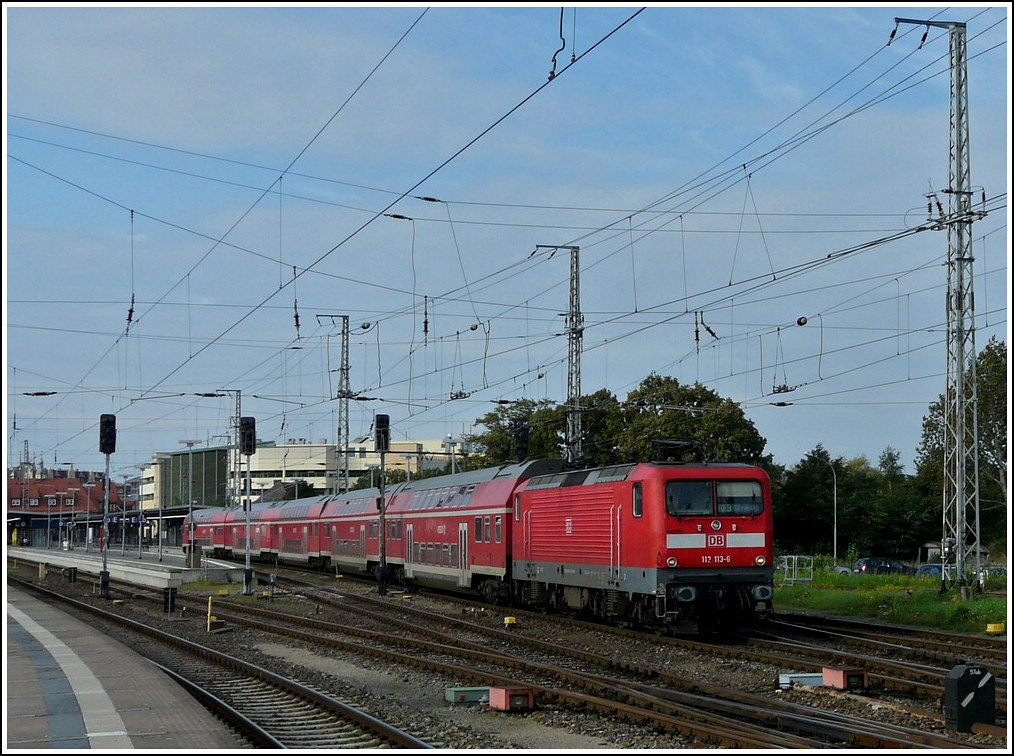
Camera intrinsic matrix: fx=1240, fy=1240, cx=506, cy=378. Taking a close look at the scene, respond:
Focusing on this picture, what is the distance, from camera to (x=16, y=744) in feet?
45.6

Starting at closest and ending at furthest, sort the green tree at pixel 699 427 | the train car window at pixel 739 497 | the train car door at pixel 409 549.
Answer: the train car window at pixel 739 497, the train car door at pixel 409 549, the green tree at pixel 699 427

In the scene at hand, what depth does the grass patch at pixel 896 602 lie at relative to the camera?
26.7 m

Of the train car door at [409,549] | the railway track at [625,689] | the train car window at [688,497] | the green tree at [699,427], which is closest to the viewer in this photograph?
the railway track at [625,689]

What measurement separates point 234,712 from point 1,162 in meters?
7.60

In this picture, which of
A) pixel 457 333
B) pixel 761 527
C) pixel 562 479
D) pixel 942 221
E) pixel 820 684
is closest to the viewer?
pixel 820 684

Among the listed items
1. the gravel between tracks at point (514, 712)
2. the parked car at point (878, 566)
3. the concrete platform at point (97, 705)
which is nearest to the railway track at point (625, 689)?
the gravel between tracks at point (514, 712)

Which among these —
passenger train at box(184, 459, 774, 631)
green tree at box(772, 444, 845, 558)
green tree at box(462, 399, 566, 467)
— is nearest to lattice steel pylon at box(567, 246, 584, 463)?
passenger train at box(184, 459, 774, 631)

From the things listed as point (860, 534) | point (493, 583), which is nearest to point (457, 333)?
point (493, 583)

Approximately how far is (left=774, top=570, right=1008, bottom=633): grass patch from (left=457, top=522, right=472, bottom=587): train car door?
356 inches

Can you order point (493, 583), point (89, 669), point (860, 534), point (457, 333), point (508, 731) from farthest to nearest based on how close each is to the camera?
1. point (860, 534)
2. point (457, 333)
3. point (493, 583)
4. point (89, 669)
5. point (508, 731)

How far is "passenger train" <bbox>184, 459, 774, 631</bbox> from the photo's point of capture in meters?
24.6

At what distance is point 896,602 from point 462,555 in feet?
42.3

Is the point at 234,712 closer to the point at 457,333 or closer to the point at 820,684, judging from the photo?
the point at 820,684

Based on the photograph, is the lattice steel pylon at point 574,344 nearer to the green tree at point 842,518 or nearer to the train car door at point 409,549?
the train car door at point 409,549
